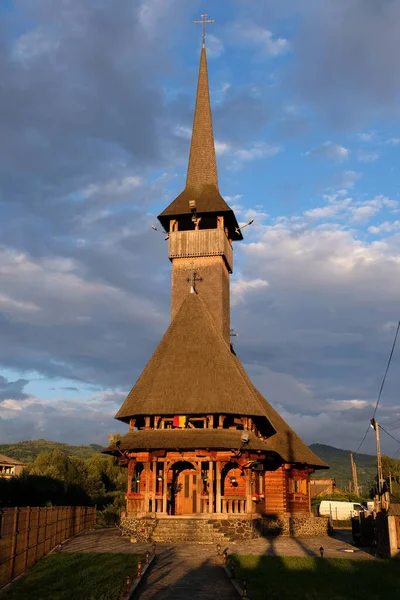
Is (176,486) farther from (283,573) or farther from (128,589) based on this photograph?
(128,589)

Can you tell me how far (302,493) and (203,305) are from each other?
11990 millimetres

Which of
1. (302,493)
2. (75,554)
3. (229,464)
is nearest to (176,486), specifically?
(229,464)

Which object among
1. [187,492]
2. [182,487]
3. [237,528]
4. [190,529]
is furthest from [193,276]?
[190,529]

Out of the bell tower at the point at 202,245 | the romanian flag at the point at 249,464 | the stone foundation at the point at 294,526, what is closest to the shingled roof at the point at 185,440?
the romanian flag at the point at 249,464

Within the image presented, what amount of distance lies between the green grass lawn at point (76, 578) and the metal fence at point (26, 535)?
327mm

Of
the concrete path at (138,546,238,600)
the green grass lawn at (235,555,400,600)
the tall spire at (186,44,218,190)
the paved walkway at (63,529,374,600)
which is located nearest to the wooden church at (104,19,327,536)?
the tall spire at (186,44,218,190)

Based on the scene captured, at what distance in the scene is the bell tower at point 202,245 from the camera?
3794cm

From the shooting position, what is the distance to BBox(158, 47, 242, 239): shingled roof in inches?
1543

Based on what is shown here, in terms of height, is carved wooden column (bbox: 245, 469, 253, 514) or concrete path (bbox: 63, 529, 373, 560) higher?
carved wooden column (bbox: 245, 469, 253, 514)

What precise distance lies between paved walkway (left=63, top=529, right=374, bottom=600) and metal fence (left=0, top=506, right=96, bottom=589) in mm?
896

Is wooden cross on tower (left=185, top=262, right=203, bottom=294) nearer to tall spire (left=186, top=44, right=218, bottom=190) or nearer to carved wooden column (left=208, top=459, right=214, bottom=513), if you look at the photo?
tall spire (left=186, top=44, right=218, bottom=190)

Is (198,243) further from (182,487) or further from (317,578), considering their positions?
(317,578)

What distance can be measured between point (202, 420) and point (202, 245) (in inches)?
513

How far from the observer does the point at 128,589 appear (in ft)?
43.1
